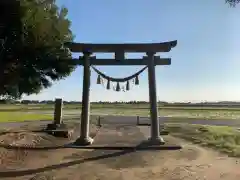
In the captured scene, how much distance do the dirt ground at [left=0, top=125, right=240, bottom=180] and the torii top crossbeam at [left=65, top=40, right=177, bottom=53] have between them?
4374 millimetres

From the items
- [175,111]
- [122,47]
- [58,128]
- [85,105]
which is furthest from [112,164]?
[175,111]

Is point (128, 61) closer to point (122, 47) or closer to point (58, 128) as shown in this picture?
point (122, 47)

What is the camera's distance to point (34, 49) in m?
14.6

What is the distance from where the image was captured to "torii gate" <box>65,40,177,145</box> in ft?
50.2

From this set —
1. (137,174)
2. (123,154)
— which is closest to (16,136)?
(123,154)

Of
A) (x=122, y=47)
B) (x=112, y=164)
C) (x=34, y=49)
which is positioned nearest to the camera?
(x=112, y=164)

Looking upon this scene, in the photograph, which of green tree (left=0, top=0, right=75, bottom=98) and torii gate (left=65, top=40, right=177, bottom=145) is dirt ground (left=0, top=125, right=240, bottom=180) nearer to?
torii gate (left=65, top=40, right=177, bottom=145)

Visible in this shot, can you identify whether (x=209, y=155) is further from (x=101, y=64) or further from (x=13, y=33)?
(x=13, y=33)

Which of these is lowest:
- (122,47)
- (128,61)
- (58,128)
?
(58,128)

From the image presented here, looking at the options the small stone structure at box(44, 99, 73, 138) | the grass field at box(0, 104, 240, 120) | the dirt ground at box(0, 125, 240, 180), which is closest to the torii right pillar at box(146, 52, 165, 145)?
the dirt ground at box(0, 125, 240, 180)

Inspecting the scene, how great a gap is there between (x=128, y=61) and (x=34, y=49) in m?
4.27

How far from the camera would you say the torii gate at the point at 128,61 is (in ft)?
50.2

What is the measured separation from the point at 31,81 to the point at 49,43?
2.13 m

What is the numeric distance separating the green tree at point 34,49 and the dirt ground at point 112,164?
9.19 ft
